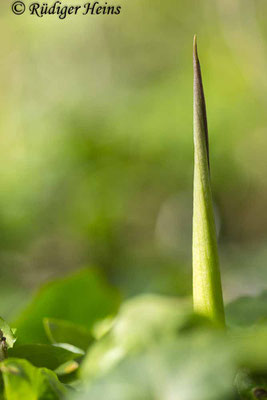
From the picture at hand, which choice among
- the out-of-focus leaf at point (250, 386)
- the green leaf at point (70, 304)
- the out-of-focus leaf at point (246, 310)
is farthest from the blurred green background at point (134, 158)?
the out-of-focus leaf at point (250, 386)

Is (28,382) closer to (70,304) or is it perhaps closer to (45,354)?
(45,354)

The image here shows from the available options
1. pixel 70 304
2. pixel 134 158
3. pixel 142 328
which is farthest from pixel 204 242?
pixel 134 158

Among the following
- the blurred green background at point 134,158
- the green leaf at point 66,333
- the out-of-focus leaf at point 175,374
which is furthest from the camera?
the blurred green background at point 134,158

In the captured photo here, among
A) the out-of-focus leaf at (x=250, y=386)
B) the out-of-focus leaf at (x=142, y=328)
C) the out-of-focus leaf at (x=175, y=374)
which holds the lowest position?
the out-of-focus leaf at (x=250, y=386)

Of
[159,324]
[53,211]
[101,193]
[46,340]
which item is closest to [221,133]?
[101,193]

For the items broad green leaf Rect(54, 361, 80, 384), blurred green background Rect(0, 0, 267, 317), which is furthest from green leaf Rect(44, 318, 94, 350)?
blurred green background Rect(0, 0, 267, 317)

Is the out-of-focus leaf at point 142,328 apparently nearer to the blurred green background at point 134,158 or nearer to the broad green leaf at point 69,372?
the broad green leaf at point 69,372

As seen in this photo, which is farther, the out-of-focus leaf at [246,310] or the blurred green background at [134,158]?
the blurred green background at [134,158]

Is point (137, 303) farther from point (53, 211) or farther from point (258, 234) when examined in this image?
point (258, 234)
